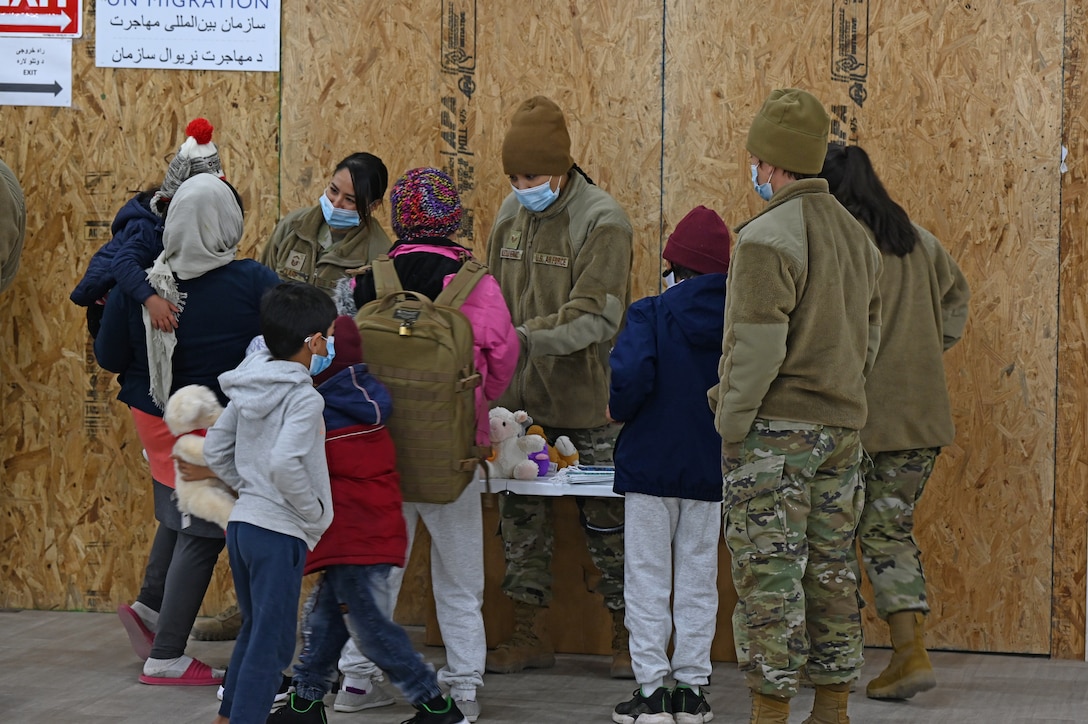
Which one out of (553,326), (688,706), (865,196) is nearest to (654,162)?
(553,326)

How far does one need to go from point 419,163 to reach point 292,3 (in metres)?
0.93

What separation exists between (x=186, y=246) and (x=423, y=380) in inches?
44.4

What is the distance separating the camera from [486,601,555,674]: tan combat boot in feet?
17.9

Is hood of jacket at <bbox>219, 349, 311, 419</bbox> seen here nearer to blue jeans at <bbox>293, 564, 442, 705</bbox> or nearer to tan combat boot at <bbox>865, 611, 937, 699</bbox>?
blue jeans at <bbox>293, 564, 442, 705</bbox>

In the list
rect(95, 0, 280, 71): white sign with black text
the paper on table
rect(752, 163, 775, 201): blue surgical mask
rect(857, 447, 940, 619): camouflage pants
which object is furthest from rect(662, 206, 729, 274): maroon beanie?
rect(95, 0, 280, 71): white sign with black text

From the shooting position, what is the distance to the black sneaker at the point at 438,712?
434 cm

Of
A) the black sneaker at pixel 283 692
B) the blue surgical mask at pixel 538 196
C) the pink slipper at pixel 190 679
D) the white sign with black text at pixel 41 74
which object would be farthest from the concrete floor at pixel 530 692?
the white sign with black text at pixel 41 74

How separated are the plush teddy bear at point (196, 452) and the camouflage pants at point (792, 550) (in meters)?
1.59

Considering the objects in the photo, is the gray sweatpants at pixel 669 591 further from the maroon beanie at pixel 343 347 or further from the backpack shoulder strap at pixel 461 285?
the maroon beanie at pixel 343 347

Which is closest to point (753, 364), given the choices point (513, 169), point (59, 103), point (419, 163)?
point (513, 169)

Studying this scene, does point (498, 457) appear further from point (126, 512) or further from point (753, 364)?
point (126, 512)

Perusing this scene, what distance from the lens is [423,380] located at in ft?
14.6

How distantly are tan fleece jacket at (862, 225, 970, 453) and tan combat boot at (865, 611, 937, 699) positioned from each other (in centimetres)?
64

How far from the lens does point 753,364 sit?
13.2 feet
